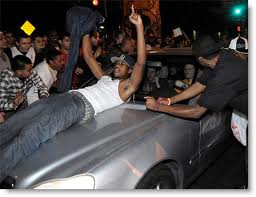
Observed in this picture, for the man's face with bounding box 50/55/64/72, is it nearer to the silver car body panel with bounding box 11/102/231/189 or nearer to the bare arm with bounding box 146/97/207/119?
the silver car body panel with bounding box 11/102/231/189

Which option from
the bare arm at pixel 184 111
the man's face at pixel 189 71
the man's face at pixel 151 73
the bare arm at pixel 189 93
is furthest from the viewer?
the man's face at pixel 151 73


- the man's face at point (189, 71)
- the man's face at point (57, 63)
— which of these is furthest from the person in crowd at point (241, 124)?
the man's face at point (57, 63)

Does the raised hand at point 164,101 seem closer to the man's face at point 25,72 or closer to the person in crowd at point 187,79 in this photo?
the person in crowd at point 187,79

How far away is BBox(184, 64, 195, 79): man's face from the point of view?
3.95 metres

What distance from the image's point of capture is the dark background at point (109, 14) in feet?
53.7

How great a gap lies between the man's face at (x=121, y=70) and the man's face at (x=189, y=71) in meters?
0.74

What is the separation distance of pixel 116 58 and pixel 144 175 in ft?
5.64

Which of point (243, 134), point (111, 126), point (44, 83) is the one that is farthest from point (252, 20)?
point (44, 83)


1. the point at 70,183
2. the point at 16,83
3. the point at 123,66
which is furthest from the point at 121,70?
the point at 70,183

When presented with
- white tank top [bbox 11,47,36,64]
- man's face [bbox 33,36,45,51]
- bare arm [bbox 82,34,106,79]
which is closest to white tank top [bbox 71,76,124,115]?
bare arm [bbox 82,34,106,79]

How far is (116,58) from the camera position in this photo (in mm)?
3789

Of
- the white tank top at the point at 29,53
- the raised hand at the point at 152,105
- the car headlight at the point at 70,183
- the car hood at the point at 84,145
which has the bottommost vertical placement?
the car headlight at the point at 70,183

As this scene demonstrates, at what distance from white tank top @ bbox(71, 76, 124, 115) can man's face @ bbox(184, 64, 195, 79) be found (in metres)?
0.92

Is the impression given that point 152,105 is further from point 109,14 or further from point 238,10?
point 109,14
